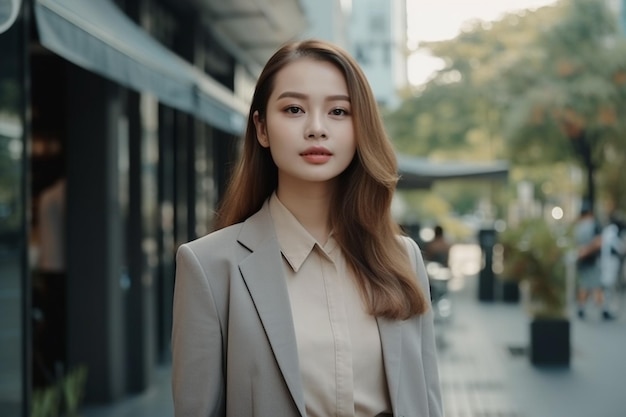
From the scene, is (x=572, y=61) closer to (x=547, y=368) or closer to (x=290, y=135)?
(x=547, y=368)

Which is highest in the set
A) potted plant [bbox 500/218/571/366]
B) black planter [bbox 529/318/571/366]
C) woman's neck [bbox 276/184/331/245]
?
woman's neck [bbox 276/184/331/245]

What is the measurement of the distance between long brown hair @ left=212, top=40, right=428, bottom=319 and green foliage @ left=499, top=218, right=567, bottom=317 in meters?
9.41

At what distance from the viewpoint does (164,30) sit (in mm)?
11500

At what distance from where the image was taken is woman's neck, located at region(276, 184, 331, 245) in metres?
2.52

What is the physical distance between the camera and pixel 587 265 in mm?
16328

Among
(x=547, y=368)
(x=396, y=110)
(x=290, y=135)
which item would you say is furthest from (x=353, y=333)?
(x=396, y=110)

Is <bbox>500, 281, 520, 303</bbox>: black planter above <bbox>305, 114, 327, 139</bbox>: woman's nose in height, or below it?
below

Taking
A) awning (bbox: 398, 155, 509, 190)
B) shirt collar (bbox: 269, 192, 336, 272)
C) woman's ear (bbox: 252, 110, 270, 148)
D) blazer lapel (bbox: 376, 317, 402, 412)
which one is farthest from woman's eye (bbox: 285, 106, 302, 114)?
awning (bbox: 398, 155, 509, 190)

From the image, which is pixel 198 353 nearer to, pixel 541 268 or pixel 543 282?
pixel 541 268

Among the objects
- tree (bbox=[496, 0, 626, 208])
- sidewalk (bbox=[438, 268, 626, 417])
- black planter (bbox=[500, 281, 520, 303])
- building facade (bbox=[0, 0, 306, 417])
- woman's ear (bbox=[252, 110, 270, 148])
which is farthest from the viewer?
tree (bbox=[496, 0, 626, 208])

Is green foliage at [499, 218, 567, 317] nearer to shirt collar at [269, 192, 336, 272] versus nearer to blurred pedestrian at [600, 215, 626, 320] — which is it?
blurred pedestrian at [600, 215, 626, 320]

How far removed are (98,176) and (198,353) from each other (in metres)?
6.68

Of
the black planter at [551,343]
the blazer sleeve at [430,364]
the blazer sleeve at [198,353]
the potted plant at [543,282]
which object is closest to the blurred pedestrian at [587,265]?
the potted plant at [543,282]

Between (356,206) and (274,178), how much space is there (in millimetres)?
247
